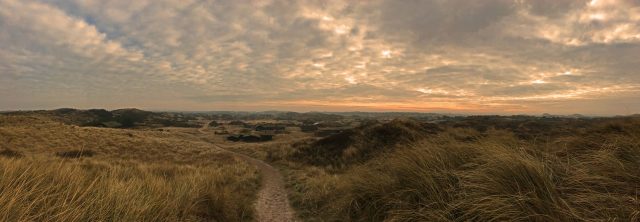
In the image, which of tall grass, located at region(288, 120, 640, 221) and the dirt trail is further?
the dirt trail

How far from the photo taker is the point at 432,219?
15.0 feet

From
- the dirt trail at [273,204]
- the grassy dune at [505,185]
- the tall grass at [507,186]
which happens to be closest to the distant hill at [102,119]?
the dirt trail at [273,204]

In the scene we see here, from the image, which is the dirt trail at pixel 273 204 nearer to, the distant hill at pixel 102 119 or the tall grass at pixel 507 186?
the tall grass at pixel 507 186

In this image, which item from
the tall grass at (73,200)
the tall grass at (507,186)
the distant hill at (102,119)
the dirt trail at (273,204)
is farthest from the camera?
the distant hill at (102,119)

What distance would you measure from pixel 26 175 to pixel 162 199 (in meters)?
2.17

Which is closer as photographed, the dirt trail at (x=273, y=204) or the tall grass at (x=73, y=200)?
the tall grass at (x=73, y=200)

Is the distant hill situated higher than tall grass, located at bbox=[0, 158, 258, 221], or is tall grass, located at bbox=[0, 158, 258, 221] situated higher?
tall grass, located at bbox=[0, 158, 258, 221]

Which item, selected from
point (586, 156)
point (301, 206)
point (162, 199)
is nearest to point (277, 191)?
point (301, 206)

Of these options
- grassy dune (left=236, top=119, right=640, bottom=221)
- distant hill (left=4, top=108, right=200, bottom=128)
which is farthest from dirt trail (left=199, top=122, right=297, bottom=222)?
distant hill (left=4, top=108, right=200, bottom=128)

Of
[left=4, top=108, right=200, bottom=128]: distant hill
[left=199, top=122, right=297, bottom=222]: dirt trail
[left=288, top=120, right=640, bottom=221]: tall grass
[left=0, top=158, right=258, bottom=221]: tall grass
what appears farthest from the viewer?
[left=4, top=108, right=200, bottom=128]: distant hill

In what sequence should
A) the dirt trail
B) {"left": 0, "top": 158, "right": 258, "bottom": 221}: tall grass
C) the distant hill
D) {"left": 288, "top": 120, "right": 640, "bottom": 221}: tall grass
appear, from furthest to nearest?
the distant hill → the dirt trail → {"left": 0, "top": 158, "right": 258, "bottom": 221}: tall grass → {"left": 288, "top": 120, "right": 640, "bottom": 221}: tall grass

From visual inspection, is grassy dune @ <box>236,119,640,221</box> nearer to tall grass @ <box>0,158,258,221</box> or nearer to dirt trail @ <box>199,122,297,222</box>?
dirt trail @ <box>199,122,297,222</box>

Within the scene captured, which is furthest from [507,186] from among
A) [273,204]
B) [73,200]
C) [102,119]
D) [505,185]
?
[102,119]

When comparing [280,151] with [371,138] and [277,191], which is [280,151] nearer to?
[371,138]
